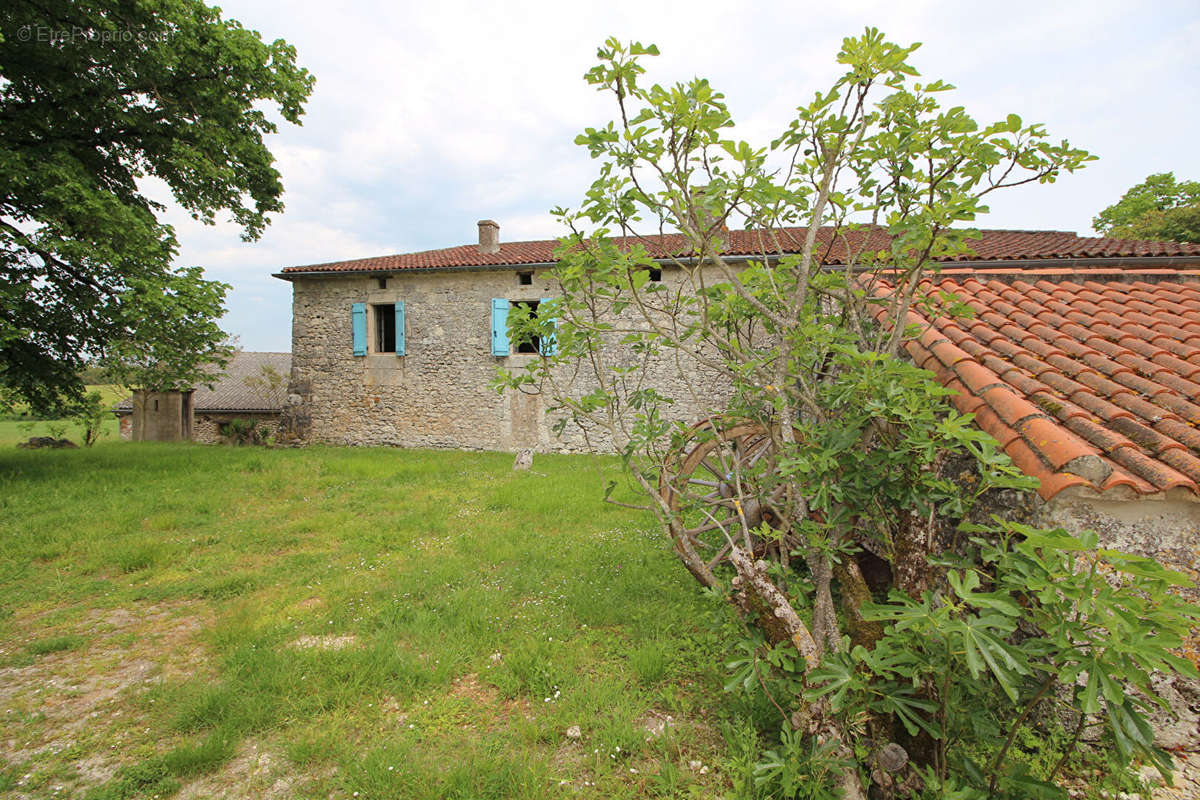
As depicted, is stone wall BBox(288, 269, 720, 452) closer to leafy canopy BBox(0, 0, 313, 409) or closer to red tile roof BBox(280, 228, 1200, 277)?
red tile roof BBox(280, 228, 1200, 277)

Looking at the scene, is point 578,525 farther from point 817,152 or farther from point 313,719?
point 817,152

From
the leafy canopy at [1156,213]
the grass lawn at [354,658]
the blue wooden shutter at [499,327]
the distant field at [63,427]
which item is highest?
the leafy canopy at [1156,213]

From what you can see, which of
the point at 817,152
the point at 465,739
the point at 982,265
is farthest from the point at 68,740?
the point at 982,265

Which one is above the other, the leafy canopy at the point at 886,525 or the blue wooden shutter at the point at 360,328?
the blue wooden shutter at the point at 360,328

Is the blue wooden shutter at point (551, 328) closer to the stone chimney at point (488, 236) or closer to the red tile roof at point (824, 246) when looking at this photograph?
the red tile roof at point (824, 246)

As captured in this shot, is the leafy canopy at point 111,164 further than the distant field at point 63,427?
No

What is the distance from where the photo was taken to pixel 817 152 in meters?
2.56

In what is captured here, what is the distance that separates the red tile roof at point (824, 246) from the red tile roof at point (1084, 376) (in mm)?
4152

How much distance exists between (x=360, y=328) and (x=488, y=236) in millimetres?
3872

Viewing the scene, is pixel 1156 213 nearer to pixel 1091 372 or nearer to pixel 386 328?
pixel 1091 372

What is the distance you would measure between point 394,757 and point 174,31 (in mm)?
10665

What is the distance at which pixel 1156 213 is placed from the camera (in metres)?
16.2

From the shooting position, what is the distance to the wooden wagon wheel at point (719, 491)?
2.71 meters

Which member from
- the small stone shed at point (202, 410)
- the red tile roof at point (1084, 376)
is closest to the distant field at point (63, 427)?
the small stone shed at point (202, 410)
